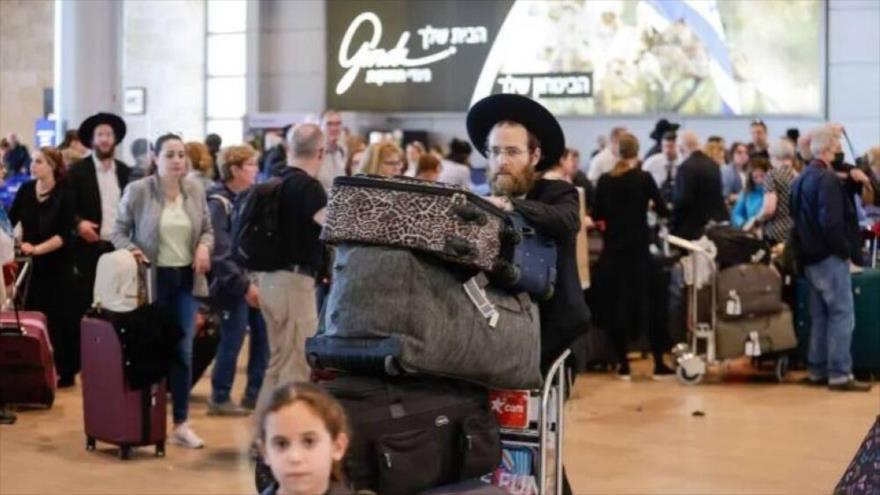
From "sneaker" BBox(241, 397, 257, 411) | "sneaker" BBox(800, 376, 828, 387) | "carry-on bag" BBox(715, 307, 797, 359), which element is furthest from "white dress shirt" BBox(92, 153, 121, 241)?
"sneaker" BBox(800, 376, 828, 387)

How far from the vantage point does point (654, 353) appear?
11.5m

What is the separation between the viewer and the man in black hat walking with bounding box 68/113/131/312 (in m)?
10.4

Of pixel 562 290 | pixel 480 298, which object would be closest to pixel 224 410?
pixel 562 290

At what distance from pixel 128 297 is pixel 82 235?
2.62m

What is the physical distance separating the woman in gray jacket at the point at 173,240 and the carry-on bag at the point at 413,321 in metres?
3.92

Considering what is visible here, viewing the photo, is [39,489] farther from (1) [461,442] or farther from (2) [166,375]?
(1) [461,442]

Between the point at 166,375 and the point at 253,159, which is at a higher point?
the point at 253,159

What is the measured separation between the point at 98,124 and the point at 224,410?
2.12 m

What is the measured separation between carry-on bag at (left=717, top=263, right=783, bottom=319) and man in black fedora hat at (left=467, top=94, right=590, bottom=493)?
6.01 meters

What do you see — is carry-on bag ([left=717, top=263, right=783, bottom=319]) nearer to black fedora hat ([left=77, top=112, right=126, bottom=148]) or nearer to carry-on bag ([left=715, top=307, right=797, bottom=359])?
carry-on bag ([left=715, top=307, right=797, bottom=359])

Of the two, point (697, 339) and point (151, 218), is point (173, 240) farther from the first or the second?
point (697, 339)

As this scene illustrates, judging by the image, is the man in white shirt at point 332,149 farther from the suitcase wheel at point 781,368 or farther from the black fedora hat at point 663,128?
the black fedora hat at point 663,128

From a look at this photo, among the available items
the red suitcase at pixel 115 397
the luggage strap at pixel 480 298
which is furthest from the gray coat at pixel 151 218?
the luggage strap at pixel 480 298

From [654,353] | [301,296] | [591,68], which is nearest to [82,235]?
[301,296]
